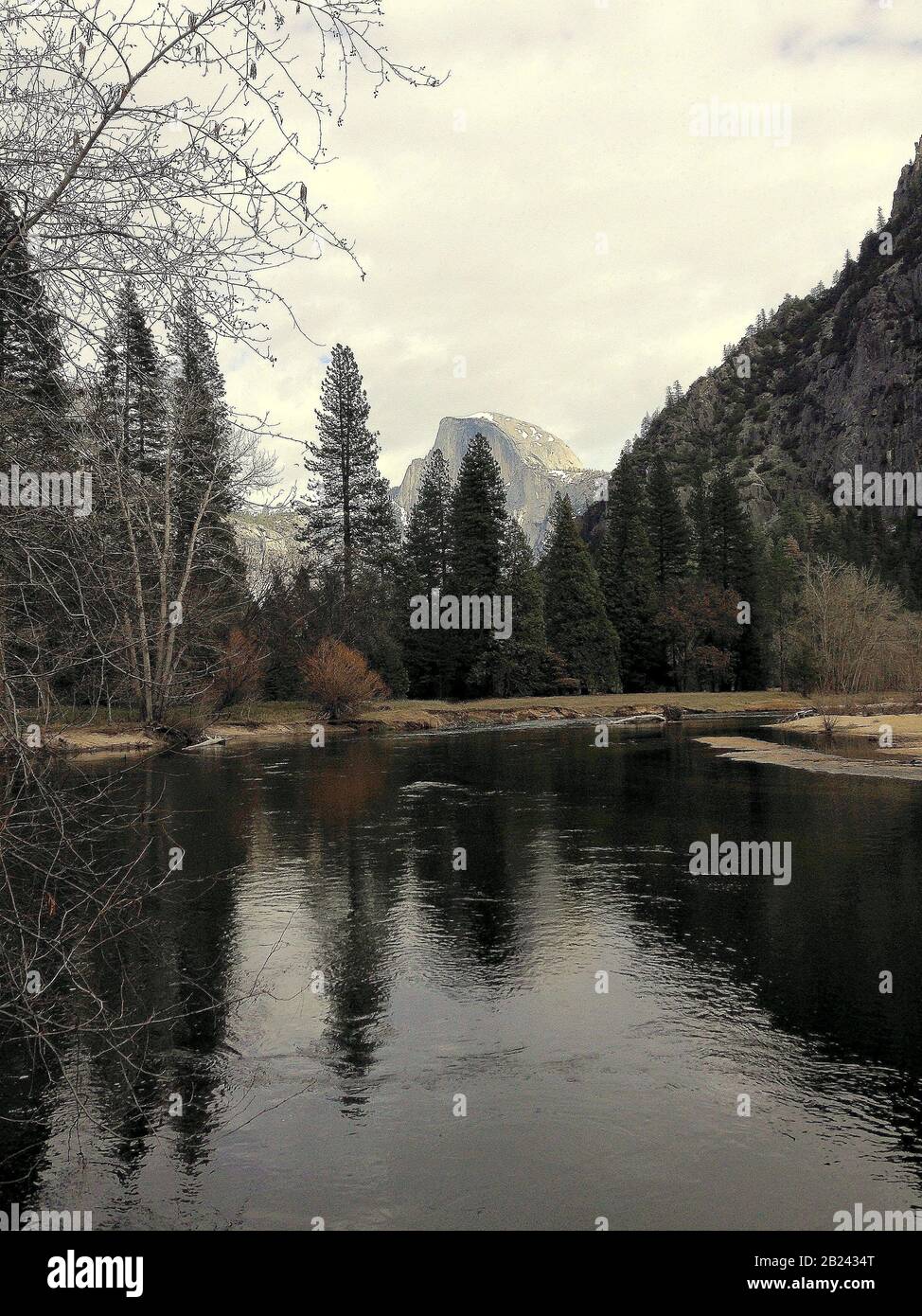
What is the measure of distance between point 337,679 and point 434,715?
717cm

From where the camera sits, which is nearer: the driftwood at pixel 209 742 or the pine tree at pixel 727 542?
the driftwood at pixel 209 742

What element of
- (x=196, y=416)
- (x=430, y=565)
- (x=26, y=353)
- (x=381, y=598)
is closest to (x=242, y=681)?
(x=381, y=598)

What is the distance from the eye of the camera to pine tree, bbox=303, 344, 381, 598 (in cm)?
6525

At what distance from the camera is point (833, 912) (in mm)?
11078

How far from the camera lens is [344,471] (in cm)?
6588

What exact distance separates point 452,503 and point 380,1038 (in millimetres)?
63147

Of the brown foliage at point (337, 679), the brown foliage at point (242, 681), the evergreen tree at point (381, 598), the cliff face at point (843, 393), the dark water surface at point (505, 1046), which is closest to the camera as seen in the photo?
the dark water surface at point (505, 1046)

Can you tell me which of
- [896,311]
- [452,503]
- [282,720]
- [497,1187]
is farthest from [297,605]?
[896,311]

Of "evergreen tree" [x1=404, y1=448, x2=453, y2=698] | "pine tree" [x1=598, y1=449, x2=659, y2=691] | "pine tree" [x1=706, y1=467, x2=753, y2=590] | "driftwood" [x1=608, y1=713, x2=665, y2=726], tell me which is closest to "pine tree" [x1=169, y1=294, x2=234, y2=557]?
"driftwood" [x1=608, y1=713, x2=665, y2=726]

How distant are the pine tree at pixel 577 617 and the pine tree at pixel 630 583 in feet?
10.7

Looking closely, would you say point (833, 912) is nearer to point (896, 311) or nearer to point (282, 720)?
point (282, 720)

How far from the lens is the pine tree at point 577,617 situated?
6769 centimetres

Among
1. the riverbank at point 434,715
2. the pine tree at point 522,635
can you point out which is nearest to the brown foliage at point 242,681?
the riverbank at point 434,715

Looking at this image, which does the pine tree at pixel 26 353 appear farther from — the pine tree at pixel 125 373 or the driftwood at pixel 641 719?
the driftwood at pixel 641 719
